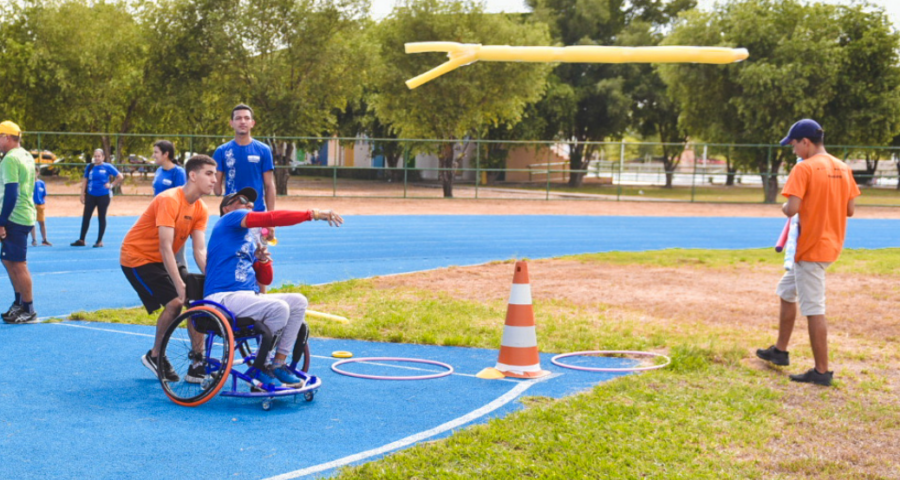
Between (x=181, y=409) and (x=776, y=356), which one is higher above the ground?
(x=776, y=356)

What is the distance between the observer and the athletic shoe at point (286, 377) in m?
6.09

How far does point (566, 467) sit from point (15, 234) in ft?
21.0

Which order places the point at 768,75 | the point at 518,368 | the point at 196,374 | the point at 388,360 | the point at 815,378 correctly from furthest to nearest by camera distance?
the point at 768,75 < the point at 388,360 < the point at 518,368 < the point at 815,378 < the point at 196,374

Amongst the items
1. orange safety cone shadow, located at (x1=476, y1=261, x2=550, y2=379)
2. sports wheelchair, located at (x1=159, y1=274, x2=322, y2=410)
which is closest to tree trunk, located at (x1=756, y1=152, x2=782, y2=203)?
orange safety cone shadow, located at (x1=476, y1=261, x2=550, y2=379)

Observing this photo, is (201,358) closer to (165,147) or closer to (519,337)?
(519,337)

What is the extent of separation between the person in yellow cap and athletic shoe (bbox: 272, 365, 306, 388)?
4013 millimetres

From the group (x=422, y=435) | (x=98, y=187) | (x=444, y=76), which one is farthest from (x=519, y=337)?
(x=444, y=76)

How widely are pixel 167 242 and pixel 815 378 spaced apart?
4.94m

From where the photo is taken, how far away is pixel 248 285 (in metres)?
6.08

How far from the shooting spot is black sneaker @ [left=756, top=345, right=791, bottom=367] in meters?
7.23

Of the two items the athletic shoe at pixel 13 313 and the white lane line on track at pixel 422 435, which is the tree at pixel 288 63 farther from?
the white lane line on track at pixel 422 435

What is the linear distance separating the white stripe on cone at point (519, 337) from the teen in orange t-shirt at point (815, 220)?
206 centimetres

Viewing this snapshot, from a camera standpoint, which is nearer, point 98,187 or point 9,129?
point 9,129

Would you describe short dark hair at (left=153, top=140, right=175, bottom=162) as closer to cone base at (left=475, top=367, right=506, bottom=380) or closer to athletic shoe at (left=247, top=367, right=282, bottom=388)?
athletic shoe at (left=247, top=367, right=282, bottom=388)
